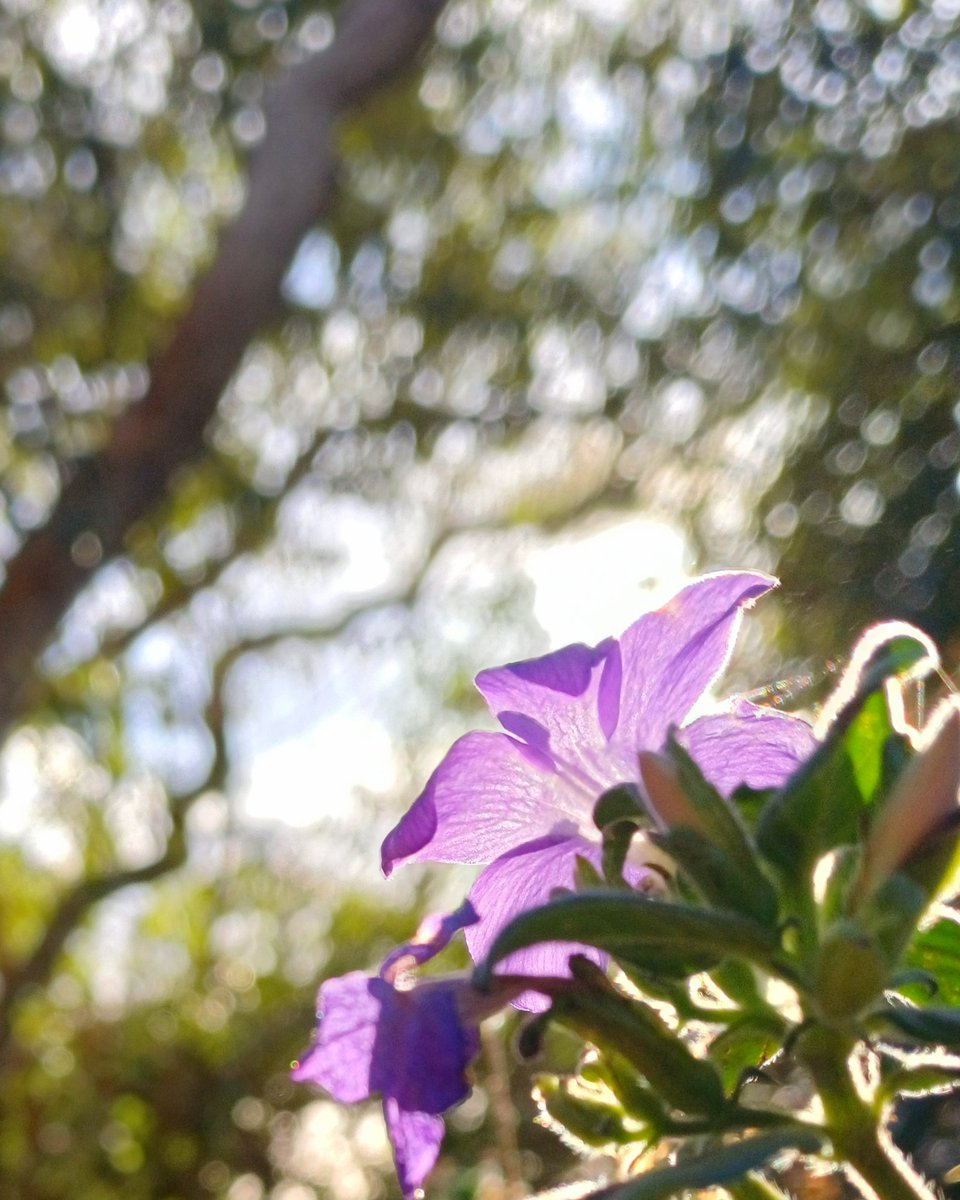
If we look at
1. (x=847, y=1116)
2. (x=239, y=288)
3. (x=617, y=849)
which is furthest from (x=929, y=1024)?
(x=239, y=288)

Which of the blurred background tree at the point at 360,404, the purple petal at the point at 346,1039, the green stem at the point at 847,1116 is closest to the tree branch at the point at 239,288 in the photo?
the blurred background tree at the point at 360,404

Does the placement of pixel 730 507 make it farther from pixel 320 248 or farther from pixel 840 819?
pixel 320 248

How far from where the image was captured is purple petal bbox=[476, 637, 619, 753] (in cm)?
63

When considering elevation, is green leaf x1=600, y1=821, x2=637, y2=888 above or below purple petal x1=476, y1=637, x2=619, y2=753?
below

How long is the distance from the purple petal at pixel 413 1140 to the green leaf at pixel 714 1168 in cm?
8

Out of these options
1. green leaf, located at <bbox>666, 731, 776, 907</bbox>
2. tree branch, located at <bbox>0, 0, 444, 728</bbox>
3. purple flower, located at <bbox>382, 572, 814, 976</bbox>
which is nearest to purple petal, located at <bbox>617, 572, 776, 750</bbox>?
purple flower, located at <bbox>382, 572, 814, 976</bbox>

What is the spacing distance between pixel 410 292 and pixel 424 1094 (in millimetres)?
6042

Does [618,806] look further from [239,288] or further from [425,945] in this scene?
[239,288]

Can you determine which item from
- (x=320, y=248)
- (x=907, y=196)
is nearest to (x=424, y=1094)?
(x=907, y=196)

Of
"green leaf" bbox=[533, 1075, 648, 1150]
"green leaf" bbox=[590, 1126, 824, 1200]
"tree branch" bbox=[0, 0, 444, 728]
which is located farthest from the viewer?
"tree branch" bbox=[0, 0, 444, 728]

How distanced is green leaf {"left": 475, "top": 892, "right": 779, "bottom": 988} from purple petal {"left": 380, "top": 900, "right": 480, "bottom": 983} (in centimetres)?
6

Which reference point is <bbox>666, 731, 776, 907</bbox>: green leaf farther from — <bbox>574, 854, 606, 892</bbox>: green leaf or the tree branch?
the tree branch

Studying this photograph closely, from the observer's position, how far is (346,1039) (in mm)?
543

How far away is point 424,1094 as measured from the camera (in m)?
0.49
